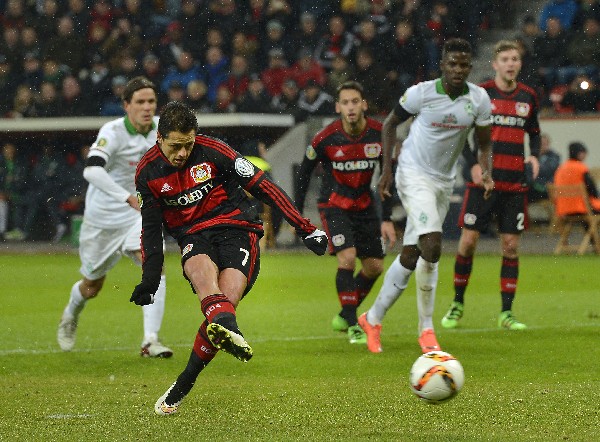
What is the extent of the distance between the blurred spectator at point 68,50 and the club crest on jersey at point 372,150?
15664 millimetres

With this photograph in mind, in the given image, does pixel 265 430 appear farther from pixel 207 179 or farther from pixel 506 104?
pixel 506 104

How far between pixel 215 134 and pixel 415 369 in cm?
1673

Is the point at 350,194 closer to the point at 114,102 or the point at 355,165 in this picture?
the point at 355,165

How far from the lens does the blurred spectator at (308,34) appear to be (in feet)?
75.6

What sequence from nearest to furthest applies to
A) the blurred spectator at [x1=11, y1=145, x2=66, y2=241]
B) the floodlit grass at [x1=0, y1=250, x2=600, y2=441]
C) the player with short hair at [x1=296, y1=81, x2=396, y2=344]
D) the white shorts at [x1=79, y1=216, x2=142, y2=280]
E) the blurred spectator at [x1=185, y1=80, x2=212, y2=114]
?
the floodlit grass at [x1=0, y1=250, x2=600, y2=441] < the white shorts at [x1=79, y1=216, x2=142, y2=280] < the player with short hair at [x1=296, y1=81, x2=396, y2=344] < the blurred spectator at [x1=185, y1=80, x2=212, y2=114] < the blurred spectator at [x1=11, y1=145, x2=66, y2=241]

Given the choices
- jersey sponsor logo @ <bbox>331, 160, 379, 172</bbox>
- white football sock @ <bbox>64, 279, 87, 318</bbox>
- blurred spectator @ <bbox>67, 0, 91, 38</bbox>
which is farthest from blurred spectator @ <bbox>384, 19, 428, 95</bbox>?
white football sock @ <bbox>64, 279, 87, 318</bbox>

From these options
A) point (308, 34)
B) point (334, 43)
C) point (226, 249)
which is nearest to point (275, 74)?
point (308, 34)

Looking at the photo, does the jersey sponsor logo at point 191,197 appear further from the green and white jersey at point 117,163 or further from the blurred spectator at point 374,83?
the blurred spectator at point 374,83

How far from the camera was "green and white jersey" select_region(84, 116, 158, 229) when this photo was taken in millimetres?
9469

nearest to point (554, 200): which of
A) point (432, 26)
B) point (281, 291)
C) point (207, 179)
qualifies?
point (432, 26)

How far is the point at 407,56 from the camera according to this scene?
22.1m

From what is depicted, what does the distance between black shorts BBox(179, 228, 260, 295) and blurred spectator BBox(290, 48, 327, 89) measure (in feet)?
51.5

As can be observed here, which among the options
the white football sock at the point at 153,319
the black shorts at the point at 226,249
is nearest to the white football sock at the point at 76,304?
the white football sock at the point at 153,319

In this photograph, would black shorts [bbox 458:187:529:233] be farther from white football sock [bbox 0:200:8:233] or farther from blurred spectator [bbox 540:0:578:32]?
white football sock [bbox 0:200:8:233]
